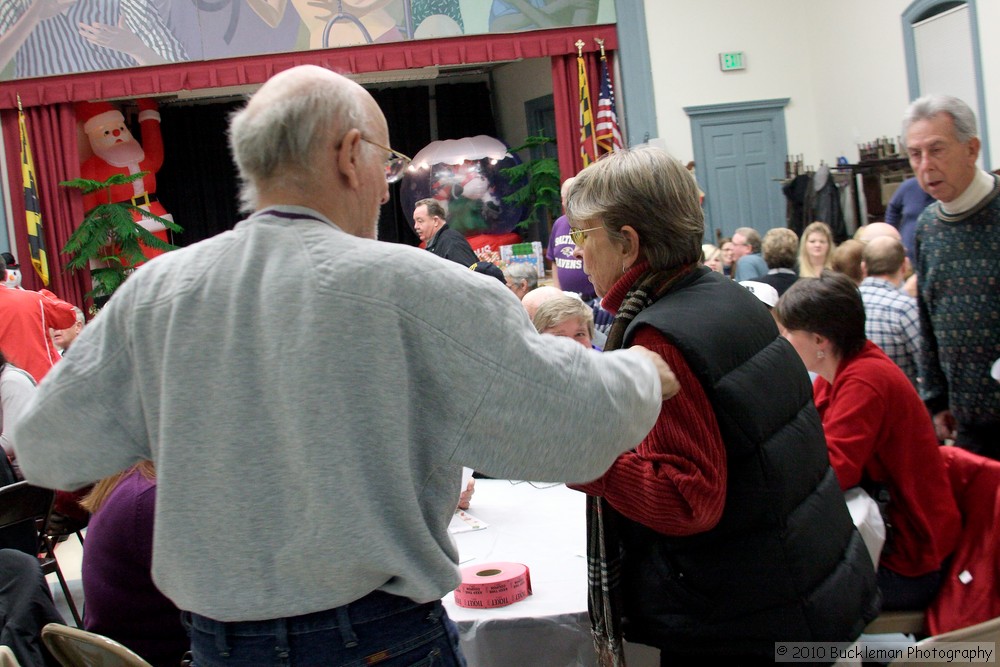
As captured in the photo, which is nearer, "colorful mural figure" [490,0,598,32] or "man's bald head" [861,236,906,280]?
"man's bald head" [861,236,906,280]

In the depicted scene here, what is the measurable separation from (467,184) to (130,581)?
28.9 feet

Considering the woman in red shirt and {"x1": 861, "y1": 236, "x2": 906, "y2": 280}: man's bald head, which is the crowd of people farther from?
{"x1": 861, "y1": 236, "x2": 906, "y2": 280}: man's bald head

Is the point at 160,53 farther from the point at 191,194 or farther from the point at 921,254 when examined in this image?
the point at 921,254

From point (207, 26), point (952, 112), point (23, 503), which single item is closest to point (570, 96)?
point (207, 26)

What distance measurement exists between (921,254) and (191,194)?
1127cm

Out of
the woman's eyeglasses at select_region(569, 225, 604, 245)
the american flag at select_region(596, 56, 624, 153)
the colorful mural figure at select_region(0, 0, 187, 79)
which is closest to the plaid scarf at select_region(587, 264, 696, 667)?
the woman's eyeglasses at select_region(569, 225, 604, 245)

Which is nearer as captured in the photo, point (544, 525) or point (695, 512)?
point (695, 512)

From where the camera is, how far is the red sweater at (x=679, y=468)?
1581mm

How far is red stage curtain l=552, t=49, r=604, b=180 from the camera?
32.4ft

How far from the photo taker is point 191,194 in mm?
12922

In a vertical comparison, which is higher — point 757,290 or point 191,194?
point 191,194

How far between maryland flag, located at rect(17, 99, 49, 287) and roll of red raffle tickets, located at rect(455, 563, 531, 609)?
8.26 m

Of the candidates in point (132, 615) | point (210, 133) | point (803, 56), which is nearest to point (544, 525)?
point (132, 615)

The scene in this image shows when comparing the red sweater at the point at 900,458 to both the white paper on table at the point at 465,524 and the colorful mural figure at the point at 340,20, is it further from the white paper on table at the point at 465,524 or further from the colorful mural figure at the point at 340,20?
the colorful mural figure at the point at 340,20
